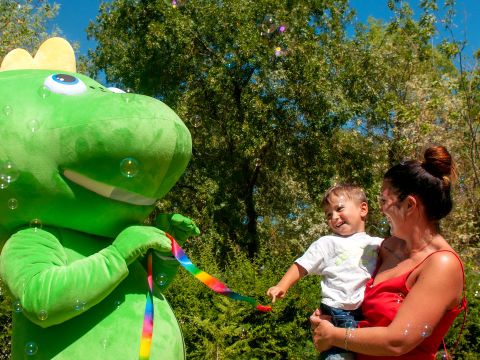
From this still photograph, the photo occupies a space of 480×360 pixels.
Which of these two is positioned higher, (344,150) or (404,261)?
(344,150)

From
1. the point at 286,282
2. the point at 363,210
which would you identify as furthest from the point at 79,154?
the point at 363,210

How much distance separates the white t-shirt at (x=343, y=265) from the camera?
258 cm

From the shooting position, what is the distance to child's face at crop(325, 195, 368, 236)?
3.03 m

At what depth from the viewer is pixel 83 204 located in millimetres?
2420

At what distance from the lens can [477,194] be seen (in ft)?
45.7

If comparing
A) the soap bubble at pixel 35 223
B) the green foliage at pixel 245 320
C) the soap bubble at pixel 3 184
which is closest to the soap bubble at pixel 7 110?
the soap bubble at pixel 3 184

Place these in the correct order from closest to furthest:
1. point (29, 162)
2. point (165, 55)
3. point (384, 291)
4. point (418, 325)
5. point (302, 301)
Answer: point (418, 325)
point (384, 291)
point (29, 162)
point (302, 301)
point (165, 55)

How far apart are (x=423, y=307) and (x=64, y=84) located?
66.9 inches

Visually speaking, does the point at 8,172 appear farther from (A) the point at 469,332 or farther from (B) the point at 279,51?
(B) the point at 279,51

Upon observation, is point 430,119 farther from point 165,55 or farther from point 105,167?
point 105,167

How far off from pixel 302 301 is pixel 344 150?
27.2 ft

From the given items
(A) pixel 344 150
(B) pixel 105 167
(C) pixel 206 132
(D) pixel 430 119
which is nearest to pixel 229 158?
(C) pixel 206 132

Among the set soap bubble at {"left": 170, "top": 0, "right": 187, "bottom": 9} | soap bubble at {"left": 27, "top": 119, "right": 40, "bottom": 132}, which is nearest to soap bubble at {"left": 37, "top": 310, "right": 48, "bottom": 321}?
soap bubble at {"left": 27, "top": 119, "right": 40, "bottom": 132}

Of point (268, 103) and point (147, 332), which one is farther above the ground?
point (268, 103)
